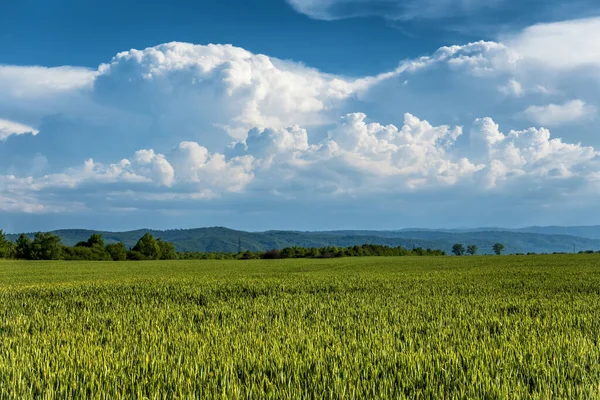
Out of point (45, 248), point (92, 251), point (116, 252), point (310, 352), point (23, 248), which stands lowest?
point (116, 252)

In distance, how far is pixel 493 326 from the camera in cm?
1001

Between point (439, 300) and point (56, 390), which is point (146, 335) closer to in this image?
point (56, 390)

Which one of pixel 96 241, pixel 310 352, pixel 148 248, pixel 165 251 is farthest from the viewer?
pixel 165 251

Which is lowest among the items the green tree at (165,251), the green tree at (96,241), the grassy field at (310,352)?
the green tree at (165,251)

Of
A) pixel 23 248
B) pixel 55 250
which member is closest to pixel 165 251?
pixel 55 250

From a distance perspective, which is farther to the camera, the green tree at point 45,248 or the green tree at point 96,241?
the green tree at point 96,241

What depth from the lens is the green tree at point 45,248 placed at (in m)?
119

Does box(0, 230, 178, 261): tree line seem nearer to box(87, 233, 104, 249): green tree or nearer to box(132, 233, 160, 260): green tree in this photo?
box(87, 233, 104, 249): green tree

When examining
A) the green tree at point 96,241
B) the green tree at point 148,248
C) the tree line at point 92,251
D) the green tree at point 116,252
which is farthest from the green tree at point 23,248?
the green tree at point 148,248

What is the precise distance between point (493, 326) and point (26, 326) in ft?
33.9

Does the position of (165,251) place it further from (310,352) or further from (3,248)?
(310,352)

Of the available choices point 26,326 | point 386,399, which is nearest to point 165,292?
point 26,326

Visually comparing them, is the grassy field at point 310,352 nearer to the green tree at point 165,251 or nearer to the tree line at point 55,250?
the tree line at point 55,250

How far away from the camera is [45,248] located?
120000 millimetres
